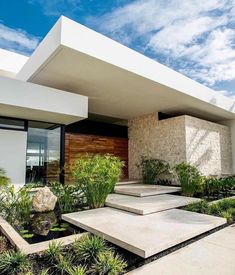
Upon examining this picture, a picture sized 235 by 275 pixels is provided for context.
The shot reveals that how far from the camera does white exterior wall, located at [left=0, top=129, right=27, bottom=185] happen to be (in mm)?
6730

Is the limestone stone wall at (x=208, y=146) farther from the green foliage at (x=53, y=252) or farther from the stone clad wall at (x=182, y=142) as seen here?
the green foliage at (x=53, y=252)

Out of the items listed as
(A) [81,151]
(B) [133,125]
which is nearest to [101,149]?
(A) [81,151]

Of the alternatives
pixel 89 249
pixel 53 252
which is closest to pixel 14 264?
pixel 53 252

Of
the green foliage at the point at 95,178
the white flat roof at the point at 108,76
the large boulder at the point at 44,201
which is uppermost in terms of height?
the white flat roof at the point at 108,76

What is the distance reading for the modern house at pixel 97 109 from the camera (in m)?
5.32

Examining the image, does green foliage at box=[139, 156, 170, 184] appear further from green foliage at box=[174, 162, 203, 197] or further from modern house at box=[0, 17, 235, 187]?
green foliage at box=[174, 162, 203, 197]

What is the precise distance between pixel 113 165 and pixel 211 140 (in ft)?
23.3

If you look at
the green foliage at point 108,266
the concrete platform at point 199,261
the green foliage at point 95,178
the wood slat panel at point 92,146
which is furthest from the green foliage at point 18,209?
the wood slat panel at point 92,146

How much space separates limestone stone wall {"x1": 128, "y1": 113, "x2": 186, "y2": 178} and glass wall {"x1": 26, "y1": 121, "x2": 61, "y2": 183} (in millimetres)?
4802

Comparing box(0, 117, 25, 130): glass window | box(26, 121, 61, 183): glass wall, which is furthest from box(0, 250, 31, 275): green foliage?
box(0, 117, 25, 130): glass window

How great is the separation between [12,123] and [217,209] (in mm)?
6623

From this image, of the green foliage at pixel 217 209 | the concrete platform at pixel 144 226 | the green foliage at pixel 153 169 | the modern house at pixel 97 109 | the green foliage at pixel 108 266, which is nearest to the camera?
the green foliage at pixel 108 266

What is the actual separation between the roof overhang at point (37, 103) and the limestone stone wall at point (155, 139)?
4797 mm

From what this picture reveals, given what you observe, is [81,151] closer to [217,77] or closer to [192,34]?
[192,34]
